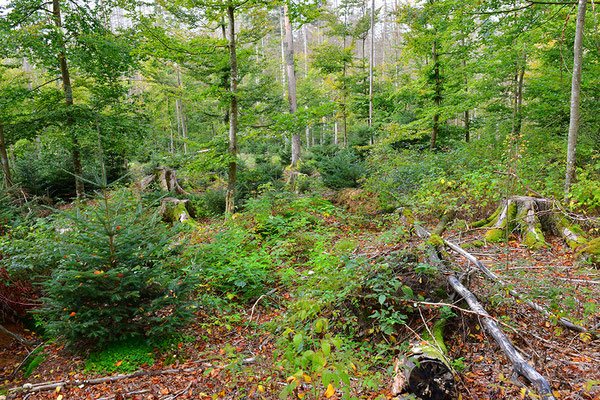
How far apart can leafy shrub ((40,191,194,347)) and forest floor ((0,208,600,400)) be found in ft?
1.22

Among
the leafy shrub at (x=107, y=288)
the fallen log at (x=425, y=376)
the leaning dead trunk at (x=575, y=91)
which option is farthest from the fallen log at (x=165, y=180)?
the leaning dead trunk at (x=575, y=91)

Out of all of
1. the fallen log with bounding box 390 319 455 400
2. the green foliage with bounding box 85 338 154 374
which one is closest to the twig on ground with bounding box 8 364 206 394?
the green foliage with bounding box 85 338 154 374

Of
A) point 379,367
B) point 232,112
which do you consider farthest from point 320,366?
point 232,112

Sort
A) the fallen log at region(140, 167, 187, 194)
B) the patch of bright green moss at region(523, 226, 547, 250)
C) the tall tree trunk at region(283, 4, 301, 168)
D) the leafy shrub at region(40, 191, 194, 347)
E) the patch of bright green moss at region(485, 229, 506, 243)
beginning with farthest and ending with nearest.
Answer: the tall tree trunk at region(283, 4, 301, 168) < the fallen log at region(140, 167, 187, 194) < the patch of bright green moss at region(485, 229, 506, 243) < the patch of bright green moss at region(523, 226, 547, 250) < the leafy shrub at region(40, 191, 194, 347)

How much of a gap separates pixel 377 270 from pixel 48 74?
1147 centimetres

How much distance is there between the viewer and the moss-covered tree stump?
203 inches

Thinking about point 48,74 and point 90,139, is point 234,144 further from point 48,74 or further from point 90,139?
point 48,74

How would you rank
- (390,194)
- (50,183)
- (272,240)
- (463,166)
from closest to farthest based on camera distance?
(272,240), (390,194), (463,166), (50,183)


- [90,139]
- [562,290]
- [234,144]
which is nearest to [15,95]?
[90,139]

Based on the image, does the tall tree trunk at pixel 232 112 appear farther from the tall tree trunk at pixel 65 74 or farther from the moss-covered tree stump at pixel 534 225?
the moss-covered tree stump at pixel 534 225

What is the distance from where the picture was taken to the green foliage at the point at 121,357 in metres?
3.10

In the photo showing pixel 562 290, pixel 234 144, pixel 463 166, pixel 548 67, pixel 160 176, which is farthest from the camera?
pixel 160 176

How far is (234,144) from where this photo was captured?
24.4ft

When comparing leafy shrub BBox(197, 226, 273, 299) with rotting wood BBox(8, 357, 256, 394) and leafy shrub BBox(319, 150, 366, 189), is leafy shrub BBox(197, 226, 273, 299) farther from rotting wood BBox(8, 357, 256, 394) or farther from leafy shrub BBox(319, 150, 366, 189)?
leafy shrub BBox(319, 150, 366, 189)
